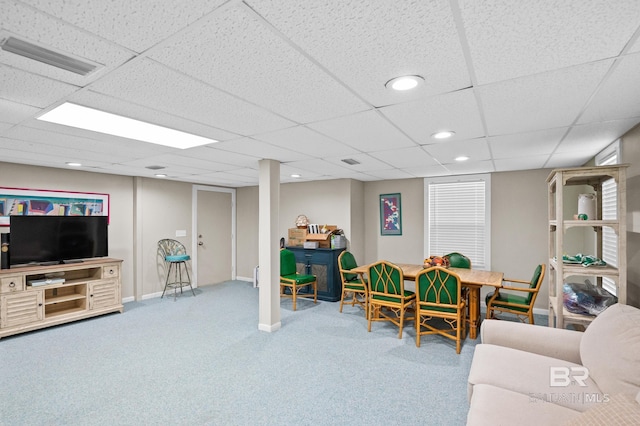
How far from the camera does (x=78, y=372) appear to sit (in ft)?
9.91

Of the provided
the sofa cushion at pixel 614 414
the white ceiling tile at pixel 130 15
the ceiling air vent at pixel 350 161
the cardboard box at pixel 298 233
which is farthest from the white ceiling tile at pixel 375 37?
the cardboard box at pixel 298 233

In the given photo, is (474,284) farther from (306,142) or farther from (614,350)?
(306,142)

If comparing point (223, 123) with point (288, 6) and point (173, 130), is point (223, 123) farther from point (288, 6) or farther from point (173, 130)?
point (288, 6)

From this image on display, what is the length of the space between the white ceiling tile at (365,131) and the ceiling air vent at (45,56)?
1474mm

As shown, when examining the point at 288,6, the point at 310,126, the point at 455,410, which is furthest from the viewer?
the point at 310,126

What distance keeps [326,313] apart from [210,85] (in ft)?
13.0

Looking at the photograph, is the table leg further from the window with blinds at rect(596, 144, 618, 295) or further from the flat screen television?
the flat screen television

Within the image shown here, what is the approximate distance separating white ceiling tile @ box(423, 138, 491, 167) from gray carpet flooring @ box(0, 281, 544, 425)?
2.23 meters

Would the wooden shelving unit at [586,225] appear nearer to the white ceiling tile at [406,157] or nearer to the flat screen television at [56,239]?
the white ceiling tile at [406,157]

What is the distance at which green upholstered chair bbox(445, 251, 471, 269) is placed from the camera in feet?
16.2

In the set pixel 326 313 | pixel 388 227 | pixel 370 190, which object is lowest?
pixel 326 313

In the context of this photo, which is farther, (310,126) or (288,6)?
(310,126)

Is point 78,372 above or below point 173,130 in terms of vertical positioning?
below

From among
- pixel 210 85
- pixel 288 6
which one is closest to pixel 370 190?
pixel 210 85
